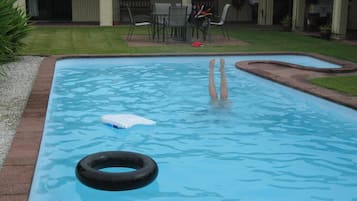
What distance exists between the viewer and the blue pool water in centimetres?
479

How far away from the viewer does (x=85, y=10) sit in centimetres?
2269

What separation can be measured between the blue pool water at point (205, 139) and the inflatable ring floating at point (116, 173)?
110 mm

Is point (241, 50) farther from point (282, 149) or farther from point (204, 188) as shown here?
point (204, 188)

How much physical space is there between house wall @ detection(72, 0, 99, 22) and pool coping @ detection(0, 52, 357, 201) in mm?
10984

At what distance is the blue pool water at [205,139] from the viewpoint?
4.79m

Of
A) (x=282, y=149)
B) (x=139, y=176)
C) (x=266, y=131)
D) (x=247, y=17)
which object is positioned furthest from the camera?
(x=247, y=17)

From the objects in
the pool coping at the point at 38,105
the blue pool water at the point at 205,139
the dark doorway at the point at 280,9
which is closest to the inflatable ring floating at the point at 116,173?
the blue pool water at the point at 205,139

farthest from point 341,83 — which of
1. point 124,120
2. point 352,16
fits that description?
point 352,16

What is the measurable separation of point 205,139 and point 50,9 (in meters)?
17.6

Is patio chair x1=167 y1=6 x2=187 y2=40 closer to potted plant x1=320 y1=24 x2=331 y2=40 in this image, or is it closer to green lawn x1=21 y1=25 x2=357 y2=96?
green lawn x1=21 y1=25 x2=357 y2=96

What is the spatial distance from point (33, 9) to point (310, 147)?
18119mm

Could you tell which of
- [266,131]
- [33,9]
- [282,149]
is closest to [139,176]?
[282,149]

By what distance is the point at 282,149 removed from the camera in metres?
6.02

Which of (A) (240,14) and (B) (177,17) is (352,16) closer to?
(A) (240,14)
